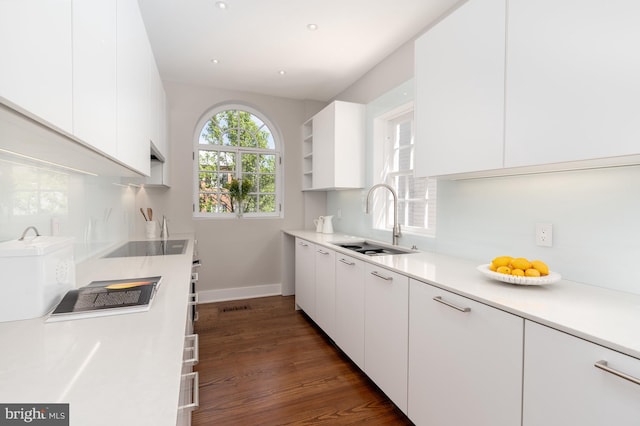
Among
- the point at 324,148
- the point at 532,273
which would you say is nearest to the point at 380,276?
the point at 532,273

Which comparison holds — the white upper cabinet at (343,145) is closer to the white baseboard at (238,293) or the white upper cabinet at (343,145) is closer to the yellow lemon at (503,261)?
the white baseboard at (238,293)

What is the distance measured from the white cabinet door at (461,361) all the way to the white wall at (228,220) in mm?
2719

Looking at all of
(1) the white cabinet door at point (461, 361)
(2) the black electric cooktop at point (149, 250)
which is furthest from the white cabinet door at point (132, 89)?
(1) the white cabinet door at point (461, 361)

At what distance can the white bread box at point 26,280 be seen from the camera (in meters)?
0.89

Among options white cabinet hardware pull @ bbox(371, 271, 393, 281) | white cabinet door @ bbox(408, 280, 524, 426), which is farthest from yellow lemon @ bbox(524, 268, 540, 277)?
white cabinet hardware pull @ bbox(371, 271, 393, 281)

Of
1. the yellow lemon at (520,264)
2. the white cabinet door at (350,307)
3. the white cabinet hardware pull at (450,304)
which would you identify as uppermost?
the yellow lemon at (520,264)

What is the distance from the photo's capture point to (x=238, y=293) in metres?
3.84

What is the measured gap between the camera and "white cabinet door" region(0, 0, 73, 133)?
56cm

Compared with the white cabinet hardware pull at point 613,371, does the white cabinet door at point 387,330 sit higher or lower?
lower

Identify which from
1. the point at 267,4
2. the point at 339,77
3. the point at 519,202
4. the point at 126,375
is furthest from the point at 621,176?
the point at 339,77

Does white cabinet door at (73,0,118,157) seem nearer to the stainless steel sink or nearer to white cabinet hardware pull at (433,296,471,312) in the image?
white cabinet hardware pull at (433,296,471,312)

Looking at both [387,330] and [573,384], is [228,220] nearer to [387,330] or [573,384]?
[387,330]

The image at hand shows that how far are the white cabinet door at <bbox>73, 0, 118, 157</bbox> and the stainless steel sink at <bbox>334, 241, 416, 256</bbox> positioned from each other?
1873 millimetres

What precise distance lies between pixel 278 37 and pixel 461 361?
263 centimetres
